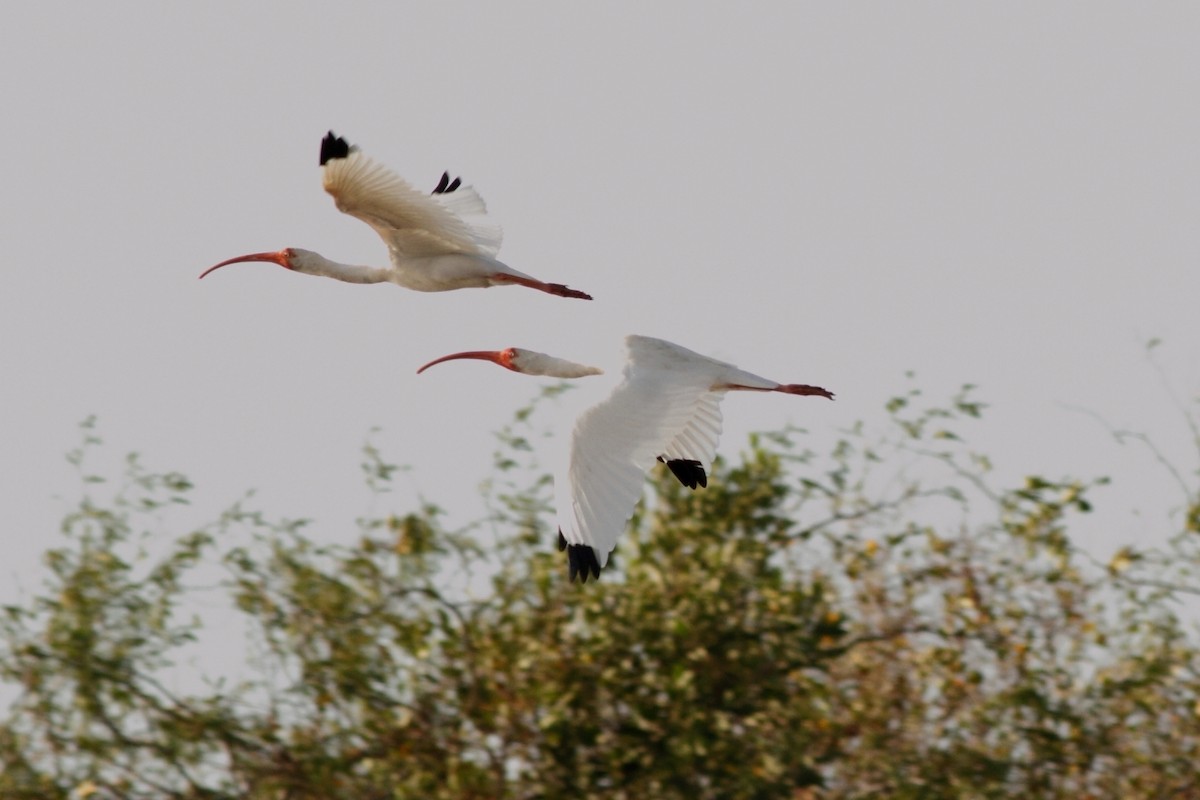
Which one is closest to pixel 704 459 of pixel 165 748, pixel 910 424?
pixel 910 424

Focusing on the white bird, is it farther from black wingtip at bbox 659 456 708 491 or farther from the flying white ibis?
the flying white ibis

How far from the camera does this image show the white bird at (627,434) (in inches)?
376

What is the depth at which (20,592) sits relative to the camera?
11938 mm

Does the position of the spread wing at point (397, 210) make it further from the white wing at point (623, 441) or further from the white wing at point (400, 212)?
the white wing at point (623, 441)

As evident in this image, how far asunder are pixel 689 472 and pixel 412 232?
156 cm

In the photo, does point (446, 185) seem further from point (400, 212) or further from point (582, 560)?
point (582, 560)

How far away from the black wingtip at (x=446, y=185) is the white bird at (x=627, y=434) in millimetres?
2064

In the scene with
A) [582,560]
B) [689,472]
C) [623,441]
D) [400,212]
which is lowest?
[582,560]

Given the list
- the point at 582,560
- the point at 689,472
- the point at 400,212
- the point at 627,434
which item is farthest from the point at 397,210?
the point at 582,560

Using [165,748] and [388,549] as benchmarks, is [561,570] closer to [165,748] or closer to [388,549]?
[388,549]

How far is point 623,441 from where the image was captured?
9.65 meters

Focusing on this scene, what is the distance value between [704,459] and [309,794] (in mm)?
2316

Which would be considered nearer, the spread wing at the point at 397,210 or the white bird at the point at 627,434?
the white bird at the point at 627,434

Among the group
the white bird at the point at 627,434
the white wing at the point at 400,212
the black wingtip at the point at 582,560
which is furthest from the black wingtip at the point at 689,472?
the black wingtip at the point at 582,560
